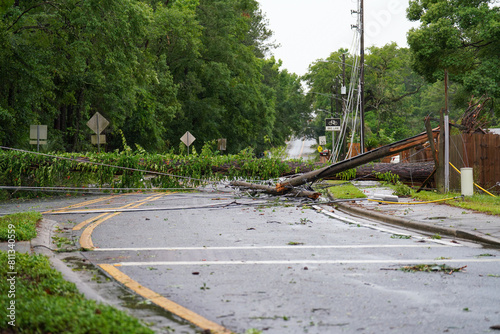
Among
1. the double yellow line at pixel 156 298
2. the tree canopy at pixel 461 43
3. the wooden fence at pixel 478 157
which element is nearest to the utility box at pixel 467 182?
the wooden fence at pixel 478 157

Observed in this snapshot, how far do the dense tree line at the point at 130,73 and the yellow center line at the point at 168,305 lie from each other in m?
4.70

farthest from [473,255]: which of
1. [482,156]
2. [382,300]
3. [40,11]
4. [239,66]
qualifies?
[239,66]

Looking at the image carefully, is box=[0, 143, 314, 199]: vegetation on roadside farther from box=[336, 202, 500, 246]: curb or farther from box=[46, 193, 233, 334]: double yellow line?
box=[46, 193, 233, 334]: double yellow line

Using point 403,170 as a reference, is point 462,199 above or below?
below

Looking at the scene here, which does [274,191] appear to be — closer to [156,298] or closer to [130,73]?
[156,298]

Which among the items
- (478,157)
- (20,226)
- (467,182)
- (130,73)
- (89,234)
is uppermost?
(130,73)

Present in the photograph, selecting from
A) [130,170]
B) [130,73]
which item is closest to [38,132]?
[130,170]

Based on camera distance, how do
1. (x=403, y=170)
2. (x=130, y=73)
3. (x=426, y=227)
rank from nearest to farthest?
Result: (x=426, y=227) < (x=403, y=170) < (x=130, y=73)

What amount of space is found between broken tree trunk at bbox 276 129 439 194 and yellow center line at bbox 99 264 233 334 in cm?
985

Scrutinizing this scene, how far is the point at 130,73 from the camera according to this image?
25359 mm

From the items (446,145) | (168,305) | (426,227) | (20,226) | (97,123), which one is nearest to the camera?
(168,305)

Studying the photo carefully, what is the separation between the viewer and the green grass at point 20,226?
785 centimetres

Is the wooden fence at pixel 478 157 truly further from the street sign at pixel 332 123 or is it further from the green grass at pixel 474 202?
the street sign at pixel 332 123

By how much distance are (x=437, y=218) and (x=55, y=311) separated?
27.8 feet
